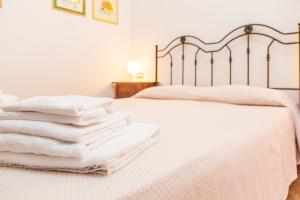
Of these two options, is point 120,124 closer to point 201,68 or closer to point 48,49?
point 48,49

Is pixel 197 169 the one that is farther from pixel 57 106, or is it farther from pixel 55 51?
pixel 55 51

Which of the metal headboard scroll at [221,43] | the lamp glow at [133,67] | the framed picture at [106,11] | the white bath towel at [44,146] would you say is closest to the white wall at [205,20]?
the metal headboard scroll at [221,43]

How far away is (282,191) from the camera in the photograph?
1.42 meters

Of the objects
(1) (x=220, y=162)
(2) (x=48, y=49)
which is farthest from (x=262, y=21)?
(1) (x=220, y=162)

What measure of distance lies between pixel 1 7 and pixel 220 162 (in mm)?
Answer: 2113

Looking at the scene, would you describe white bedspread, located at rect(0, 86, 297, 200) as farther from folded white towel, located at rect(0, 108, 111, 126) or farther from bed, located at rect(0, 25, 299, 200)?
folded white towel, located at rect(0, 108, 111, 126)

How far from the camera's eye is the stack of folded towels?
0.69 meters

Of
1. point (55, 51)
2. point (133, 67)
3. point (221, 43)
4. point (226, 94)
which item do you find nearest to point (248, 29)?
point (221, 43)

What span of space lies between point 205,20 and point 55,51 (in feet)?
4.89

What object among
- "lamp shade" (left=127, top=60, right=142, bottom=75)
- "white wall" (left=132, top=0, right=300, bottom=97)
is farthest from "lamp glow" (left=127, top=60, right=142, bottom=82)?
"white wall" (left=132, top=0, right=300, bottom=97)

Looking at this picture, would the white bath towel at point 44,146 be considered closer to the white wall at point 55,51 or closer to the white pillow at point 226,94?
the white pillow at point 226,94

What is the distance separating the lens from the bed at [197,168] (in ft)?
2.02

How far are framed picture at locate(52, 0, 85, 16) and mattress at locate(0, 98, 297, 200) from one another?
1.58 metres

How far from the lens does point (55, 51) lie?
8.66ft
